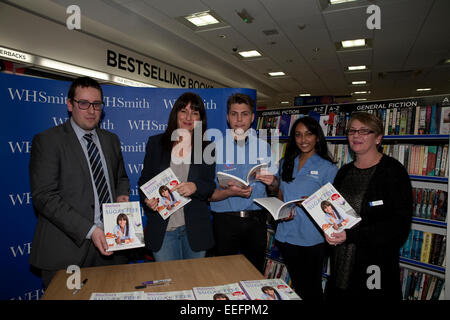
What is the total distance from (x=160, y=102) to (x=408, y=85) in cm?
1238

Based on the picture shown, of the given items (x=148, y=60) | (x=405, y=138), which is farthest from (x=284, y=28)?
(x=405, y=138)

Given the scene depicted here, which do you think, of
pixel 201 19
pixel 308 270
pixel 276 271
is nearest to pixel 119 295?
pixel 308 270

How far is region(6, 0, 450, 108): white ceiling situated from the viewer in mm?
4820

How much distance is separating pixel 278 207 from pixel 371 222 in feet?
2.23

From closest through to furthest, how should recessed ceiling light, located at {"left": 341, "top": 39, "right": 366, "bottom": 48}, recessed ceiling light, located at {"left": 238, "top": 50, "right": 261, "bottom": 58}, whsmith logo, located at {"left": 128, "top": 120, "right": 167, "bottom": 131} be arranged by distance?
whsmith logo, located at {"left": 128, "top": 120, "right": 167, "bottom": 131} → recessed ceiling light, located at {"left": 341, "top": 39, "right": 366, "bottom": 48} → recessed ceiling light, located at {"left": 238, "top": 50, "right": 261, "bottom": 58}

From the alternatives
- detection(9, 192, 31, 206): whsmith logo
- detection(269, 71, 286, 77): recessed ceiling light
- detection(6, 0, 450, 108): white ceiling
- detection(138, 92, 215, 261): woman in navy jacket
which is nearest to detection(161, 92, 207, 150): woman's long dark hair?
detection(138, 92, 215, 261): woman in navy jacket


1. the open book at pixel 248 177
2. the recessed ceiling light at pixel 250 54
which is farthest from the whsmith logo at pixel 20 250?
the recessed ceiling light at pixel 250 54

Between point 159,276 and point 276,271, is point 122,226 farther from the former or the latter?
point 276,271

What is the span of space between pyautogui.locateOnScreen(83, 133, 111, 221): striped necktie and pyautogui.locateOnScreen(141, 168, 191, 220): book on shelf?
0.32 m

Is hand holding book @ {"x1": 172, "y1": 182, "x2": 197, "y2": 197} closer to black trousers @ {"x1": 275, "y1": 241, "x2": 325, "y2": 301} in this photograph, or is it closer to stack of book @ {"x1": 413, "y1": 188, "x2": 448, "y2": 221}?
black trousers @ {"x1": 275, "y1": 241, "x2": 325, "y2": 301}

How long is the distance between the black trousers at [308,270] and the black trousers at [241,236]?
0.29 metres

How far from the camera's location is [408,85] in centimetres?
1121

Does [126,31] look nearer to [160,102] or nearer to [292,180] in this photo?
[160,102]

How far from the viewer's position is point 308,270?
212 cm
